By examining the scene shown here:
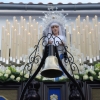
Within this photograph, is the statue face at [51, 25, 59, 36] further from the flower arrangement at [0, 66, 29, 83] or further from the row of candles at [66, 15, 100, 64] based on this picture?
the flower arrangement at [0, 66, 29, 83]

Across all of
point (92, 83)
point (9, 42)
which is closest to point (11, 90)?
point (92, 83)

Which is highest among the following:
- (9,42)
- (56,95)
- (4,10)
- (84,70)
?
(4,10)

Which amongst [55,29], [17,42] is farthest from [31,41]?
[55,29]

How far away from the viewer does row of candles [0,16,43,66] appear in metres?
5.92

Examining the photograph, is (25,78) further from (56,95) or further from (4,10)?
(4,10)

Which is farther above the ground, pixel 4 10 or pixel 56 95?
pixel 4 10

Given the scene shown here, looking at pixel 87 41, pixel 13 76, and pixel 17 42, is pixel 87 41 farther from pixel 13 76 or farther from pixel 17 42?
pixel 13 76

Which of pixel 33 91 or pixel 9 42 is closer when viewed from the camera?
pixel 33 91

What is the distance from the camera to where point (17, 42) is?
6.05 meters

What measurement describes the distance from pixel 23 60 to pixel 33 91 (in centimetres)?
158

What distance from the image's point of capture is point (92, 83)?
4.71m

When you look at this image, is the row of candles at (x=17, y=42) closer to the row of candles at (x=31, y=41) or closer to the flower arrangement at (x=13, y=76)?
the row of candles at (x=31, y=41)

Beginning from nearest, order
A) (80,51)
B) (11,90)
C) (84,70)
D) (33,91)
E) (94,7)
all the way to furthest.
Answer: (33,91)
(11,90)
(84,70)
(80,51)
(94,7)

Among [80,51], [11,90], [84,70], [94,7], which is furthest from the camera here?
[94,7]
